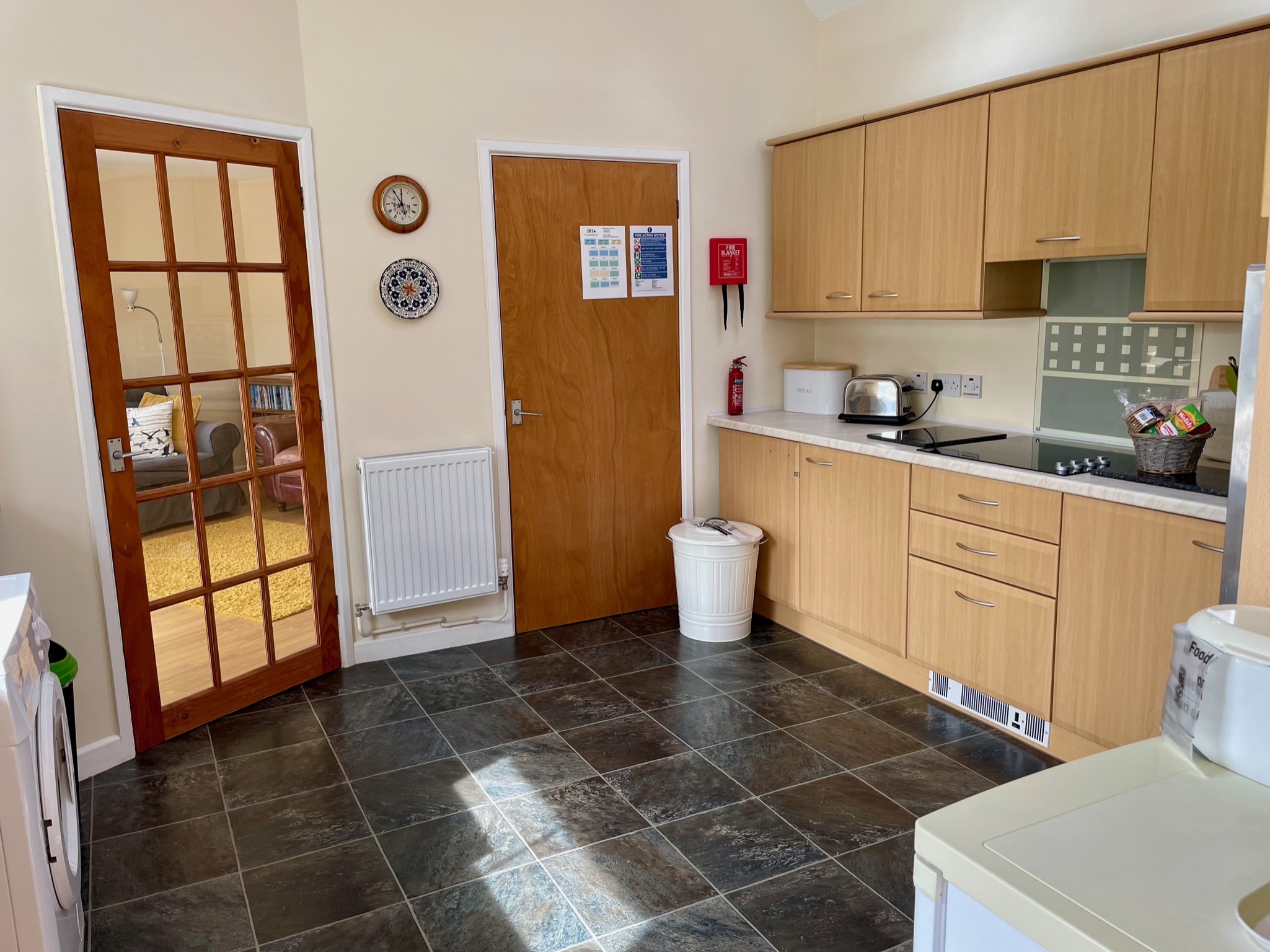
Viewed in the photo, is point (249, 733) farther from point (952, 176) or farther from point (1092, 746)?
point (952, 176)

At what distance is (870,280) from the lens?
3807mm

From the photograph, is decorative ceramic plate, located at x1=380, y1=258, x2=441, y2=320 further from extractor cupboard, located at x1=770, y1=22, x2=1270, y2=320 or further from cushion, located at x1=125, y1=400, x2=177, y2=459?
extractor cupboard, located at x1=770, y1=22, x2=1270, y2=320

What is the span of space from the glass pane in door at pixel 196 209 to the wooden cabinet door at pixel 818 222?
2326 millimetres

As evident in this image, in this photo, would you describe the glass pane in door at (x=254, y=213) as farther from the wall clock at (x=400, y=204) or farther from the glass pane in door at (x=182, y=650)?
the glass pane in door at (x=182, y=650)

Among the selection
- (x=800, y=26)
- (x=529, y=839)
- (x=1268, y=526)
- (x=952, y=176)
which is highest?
(x=800, y=26)

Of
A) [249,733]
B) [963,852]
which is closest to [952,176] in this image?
[963,852]

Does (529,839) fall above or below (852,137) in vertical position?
below

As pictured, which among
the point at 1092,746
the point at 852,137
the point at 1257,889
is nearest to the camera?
the point at 1257,889

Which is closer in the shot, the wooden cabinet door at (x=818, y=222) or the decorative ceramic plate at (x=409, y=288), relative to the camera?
the decorative ceramic plate at (x=409, y=288)

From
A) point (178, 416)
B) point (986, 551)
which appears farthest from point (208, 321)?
point (986, 551)

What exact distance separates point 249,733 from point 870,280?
2851 mm

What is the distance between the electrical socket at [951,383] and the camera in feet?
12.5

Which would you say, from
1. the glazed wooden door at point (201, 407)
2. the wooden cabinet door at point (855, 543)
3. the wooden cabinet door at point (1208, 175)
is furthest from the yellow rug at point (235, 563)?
the wooden cabinet door at point (1208, 175)

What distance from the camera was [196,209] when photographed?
3096 millimetres
